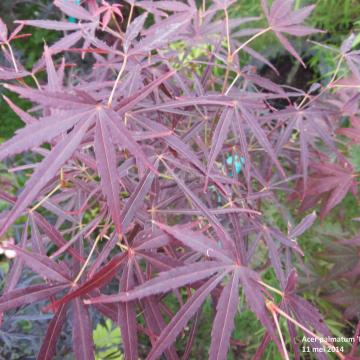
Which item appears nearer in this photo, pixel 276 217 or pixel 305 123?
pixel 305 123

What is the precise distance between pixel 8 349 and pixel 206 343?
0.65 metres

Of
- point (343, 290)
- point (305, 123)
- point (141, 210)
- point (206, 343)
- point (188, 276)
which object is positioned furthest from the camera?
point (206, 343)

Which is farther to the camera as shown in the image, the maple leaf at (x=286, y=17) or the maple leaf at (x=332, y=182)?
the maple leaf at (x=332, y=182)

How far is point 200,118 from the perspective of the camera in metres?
0.81

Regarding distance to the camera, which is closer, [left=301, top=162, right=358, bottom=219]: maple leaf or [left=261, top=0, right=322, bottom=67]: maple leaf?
[left=261, top=0, right=322, bottom=67]: maple leaf

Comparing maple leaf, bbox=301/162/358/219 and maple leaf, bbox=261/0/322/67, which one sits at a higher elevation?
maple leaf, bbox=261/0/322/67

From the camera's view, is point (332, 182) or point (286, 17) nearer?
point (286, 17)

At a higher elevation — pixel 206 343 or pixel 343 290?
pixel 343 290

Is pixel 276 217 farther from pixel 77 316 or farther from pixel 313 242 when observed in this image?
pixel 77 316

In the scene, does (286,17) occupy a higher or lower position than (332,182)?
higher

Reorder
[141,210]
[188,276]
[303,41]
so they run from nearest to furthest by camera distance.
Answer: [188,276] → [141,210] → [303,41]

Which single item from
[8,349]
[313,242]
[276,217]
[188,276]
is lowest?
[313,242]

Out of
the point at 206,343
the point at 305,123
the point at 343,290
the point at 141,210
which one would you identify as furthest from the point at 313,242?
the point at 141,210

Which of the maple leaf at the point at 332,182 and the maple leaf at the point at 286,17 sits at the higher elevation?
the maple leaf at the point at 286,17
